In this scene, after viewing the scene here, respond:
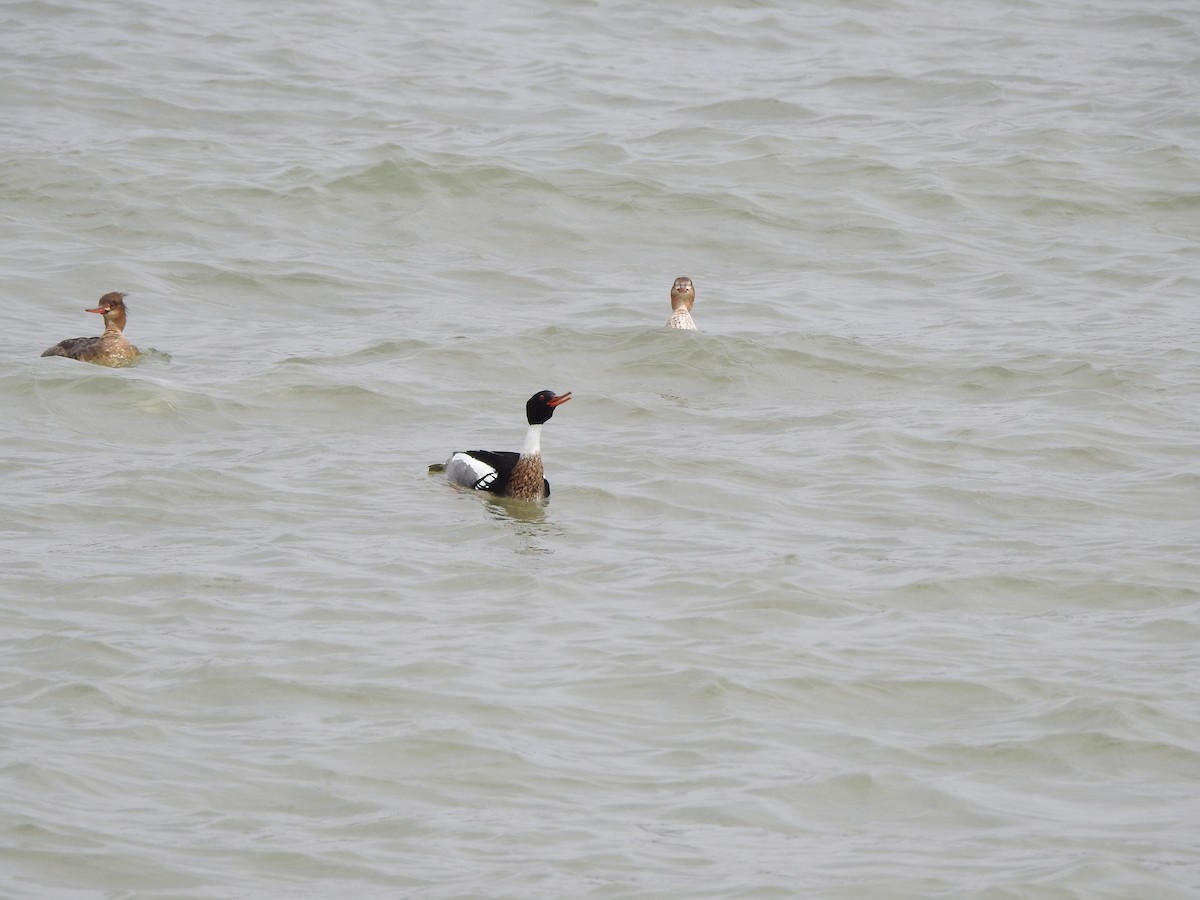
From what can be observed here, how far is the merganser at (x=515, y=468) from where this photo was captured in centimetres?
1185

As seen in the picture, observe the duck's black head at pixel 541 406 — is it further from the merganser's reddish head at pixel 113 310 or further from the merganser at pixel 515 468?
the merganser's reddish head at pixel 113 310

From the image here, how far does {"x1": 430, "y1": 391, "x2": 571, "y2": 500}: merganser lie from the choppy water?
223 millimetres

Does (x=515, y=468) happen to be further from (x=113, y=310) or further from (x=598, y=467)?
(x=113, y=310)

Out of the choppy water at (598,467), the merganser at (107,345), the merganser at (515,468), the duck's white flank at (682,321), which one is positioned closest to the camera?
the choppy water at (598,467)

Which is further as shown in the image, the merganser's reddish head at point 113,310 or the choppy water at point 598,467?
the merganser's reddish head at point 113,310

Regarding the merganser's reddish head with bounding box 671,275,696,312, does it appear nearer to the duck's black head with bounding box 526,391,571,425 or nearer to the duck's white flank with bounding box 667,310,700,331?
the duck's white flank with bounding box 667,310,700,331

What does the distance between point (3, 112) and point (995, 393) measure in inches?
494

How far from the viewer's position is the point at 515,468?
1192 cm

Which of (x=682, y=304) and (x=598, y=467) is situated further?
(x=682, y=304)

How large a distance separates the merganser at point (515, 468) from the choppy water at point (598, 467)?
223mm

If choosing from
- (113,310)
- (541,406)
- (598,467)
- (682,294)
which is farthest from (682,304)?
(113,310)

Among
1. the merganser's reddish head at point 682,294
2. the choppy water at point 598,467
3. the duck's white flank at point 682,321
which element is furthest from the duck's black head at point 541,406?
the merganser's reddish head at point 682,294

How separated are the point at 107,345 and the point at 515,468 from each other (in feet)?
12.6

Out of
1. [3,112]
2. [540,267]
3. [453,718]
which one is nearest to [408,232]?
[540,267]
